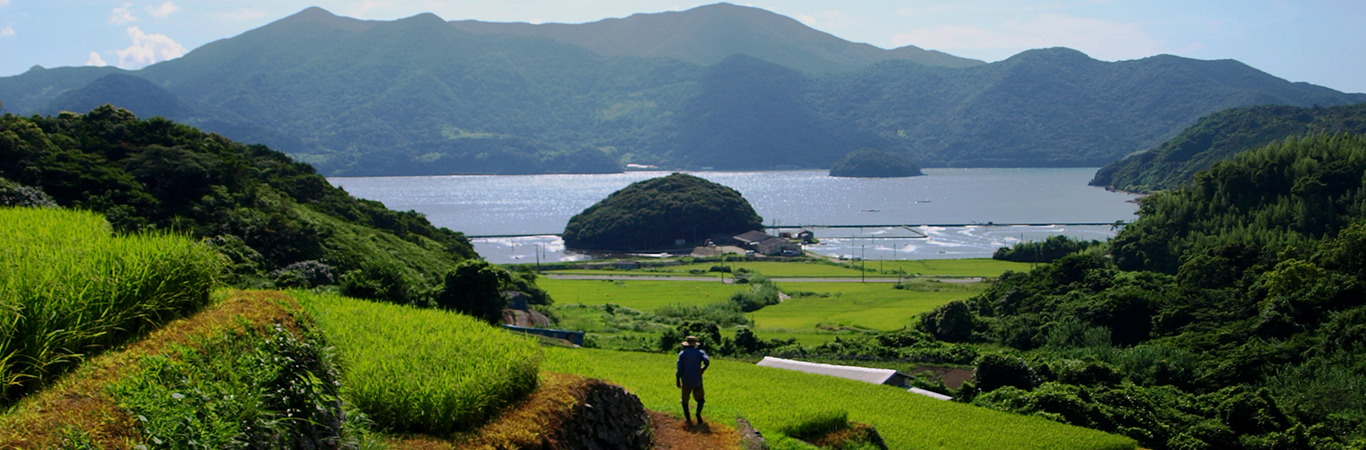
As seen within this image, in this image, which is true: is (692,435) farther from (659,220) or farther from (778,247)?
(659,220)

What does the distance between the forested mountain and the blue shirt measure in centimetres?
15883

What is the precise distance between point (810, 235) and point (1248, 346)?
263 ft

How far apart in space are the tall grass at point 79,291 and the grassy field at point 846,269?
216ft

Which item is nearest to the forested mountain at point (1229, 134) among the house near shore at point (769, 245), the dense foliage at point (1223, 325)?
the house near shore at point (769, 245)

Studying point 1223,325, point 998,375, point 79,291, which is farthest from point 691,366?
point 1223,325

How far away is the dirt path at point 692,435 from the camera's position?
11.6 metres

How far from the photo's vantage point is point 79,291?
A: 6.61 m

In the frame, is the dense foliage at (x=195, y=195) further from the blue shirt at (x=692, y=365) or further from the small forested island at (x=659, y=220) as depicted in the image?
the small forested island at (x=659, y=220)

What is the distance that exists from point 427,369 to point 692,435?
456 centimetres

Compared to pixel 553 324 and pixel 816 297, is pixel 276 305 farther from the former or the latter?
pixel 816 297

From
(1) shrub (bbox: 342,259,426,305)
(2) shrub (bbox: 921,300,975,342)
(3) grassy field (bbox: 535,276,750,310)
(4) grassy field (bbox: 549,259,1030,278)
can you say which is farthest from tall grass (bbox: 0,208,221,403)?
(4) grassy field (bbox: 549,259,1030,278)

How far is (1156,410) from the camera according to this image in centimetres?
2070

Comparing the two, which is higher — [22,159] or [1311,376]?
[22,159]

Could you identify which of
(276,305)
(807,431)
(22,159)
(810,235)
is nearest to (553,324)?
(22,159)
